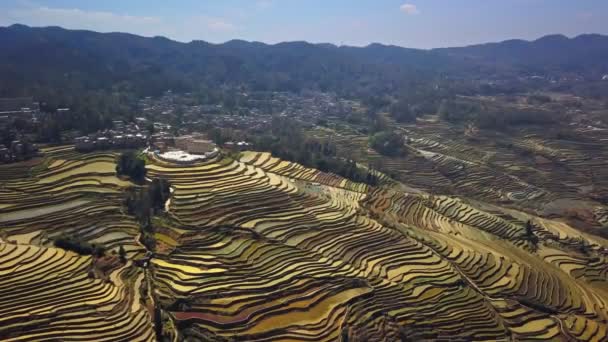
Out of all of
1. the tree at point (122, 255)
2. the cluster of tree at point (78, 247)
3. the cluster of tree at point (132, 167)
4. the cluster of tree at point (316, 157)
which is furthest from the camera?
the cluster of tree at point (316, 157)

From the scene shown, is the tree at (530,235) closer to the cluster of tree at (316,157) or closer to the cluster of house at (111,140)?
the cluster of tree at (316,157)

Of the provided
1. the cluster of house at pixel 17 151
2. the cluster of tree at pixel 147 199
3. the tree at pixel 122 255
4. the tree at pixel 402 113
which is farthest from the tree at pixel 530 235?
the tree at pixel 402 113

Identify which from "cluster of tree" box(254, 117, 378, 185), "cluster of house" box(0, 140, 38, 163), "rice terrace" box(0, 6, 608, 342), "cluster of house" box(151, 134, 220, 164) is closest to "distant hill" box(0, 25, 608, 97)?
"rice terrace" box(0, 6, 608, 342)

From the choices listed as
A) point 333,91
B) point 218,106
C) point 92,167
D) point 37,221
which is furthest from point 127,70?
point 37,221

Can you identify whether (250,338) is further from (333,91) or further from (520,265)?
(333,91)

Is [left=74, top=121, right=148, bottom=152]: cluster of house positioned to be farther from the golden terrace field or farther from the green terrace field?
the green terrace field

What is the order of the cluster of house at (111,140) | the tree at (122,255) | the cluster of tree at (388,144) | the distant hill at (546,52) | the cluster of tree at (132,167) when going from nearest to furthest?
the tree at (122,255), the cluster of tree at (132,167), the cluster of house at (111,140), the cluster of tree at (388,144), the distant hill at (546,52)
